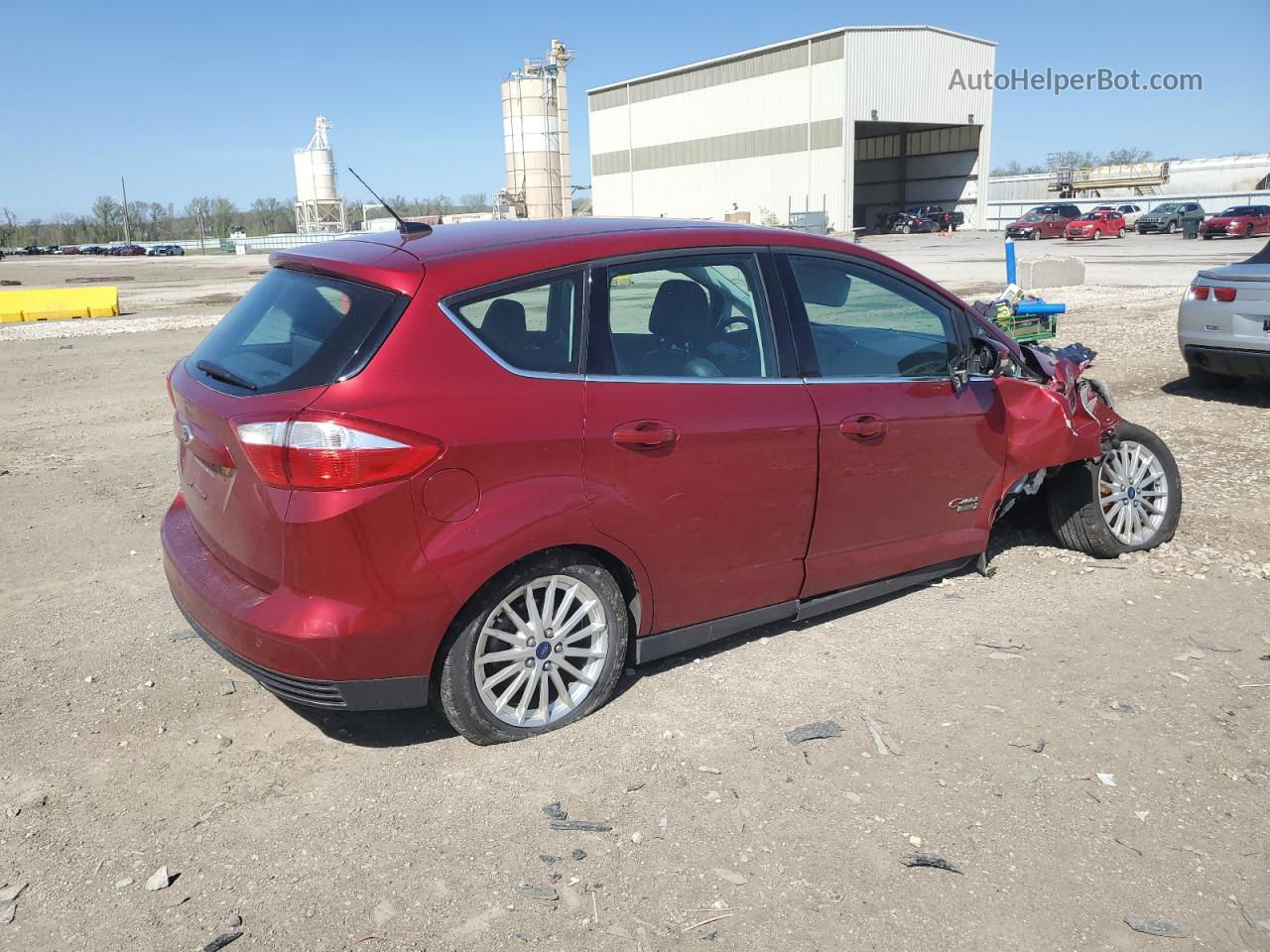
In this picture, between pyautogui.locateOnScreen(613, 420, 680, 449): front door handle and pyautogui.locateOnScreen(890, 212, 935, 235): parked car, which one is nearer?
pyautogui.locateOnScreen(613, 420, 680, 449): front door handle

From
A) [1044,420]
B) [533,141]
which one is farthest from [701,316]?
[533,141]

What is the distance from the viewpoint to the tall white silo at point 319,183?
3125 inches

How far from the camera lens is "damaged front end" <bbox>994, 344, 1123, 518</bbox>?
15.5 ft

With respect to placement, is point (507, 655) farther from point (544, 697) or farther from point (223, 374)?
point (223, 374)

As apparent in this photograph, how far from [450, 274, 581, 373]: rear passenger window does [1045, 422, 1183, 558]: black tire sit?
2949 mm

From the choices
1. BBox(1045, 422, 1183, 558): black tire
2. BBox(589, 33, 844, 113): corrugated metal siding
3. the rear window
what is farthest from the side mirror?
BBox(589, 33, 844, 113): corrugated metal siding

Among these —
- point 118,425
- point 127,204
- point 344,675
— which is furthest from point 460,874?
point 127,204

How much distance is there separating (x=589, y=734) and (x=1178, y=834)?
1925 millimetres

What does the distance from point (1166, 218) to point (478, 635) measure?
177 ft

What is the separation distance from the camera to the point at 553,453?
11.1 ft

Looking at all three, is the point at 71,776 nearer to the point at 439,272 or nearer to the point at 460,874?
the point at 460,874

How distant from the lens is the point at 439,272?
3.34 m

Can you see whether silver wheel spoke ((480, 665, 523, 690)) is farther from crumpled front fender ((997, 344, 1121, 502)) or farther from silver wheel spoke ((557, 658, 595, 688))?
crumpled front fender ((997, 344, 1121, 502))

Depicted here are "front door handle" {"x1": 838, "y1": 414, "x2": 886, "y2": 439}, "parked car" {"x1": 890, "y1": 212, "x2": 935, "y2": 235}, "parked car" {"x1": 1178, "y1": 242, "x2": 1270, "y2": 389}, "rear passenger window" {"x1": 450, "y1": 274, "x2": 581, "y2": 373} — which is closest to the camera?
"rear passenger window" {"x1": 450, "y1": 274, "x2": 581, "y2": 373}
